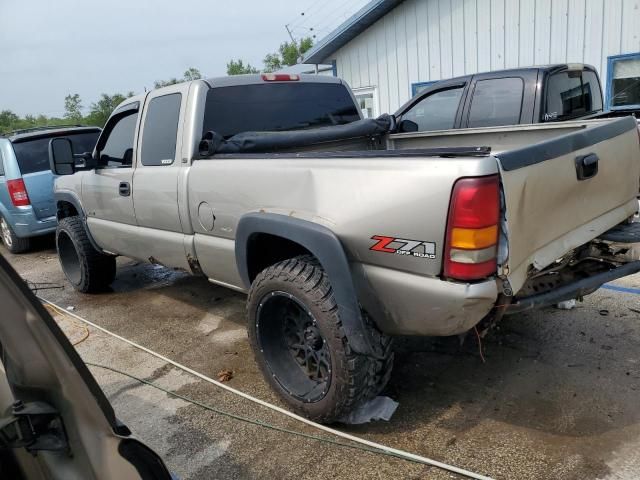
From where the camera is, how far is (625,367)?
3.36 m

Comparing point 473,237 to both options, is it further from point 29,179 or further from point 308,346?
point 29,179

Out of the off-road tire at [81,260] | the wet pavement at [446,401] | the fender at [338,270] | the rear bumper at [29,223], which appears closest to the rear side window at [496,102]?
the wet pavement at [446,401]

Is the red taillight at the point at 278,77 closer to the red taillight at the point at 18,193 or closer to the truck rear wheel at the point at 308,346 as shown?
the truck rear wheel at the point at 308,346

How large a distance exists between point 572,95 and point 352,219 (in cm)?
458

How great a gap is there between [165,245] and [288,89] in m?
1.59

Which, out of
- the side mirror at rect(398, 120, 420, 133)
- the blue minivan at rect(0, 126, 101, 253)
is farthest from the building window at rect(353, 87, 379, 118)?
the side mirror at rect(398, 120, 420, 133)

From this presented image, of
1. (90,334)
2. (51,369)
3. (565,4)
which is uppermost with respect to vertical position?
(565,4)

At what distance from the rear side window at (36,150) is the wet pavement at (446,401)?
3.87 meters

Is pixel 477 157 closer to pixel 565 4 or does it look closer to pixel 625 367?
pixel 625 367

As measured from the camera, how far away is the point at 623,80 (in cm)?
912

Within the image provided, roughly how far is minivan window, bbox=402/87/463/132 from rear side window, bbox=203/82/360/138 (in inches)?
71.4

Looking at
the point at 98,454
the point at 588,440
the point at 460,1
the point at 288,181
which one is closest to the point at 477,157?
the point at 288,181

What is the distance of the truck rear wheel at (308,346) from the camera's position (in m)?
2.70

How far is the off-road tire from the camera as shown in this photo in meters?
5.49
